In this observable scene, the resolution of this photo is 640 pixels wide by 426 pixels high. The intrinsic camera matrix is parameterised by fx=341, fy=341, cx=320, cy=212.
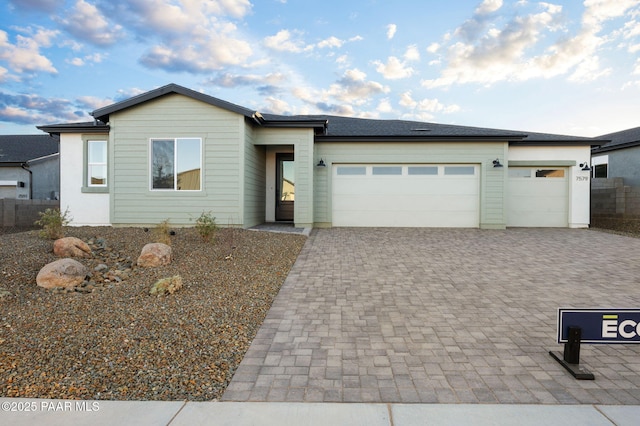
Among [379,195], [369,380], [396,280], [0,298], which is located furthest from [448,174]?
[0,298]

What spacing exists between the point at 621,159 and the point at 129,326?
69.8ft

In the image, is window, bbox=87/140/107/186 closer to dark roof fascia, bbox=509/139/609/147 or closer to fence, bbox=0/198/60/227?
fence, bbox=0/198/60/227

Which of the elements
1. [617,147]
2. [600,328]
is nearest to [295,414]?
[600,328]

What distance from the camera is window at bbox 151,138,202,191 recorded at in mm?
10625

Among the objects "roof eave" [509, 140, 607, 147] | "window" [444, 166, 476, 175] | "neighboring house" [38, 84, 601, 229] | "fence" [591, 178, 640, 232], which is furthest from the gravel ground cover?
"fence" [591, 178, 640, 232]

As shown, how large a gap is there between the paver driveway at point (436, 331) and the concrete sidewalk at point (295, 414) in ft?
0.36

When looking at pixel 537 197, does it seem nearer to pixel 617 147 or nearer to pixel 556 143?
pixel 556 143

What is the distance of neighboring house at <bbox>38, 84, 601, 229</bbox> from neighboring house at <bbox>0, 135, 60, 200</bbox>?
389 inches

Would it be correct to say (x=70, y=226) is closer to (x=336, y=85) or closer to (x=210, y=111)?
(x=210, y=111)

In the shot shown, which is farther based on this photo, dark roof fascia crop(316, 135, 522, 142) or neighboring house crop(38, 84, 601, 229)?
dark roof fascia crop(316, 135, 522, 142)

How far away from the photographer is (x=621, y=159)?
16438 millimetres

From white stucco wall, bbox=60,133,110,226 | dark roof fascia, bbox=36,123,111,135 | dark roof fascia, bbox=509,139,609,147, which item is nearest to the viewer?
dark roof fascia, bbox=36,123,111,135

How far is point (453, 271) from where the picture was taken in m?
6.41

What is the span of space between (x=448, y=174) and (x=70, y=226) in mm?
12896
